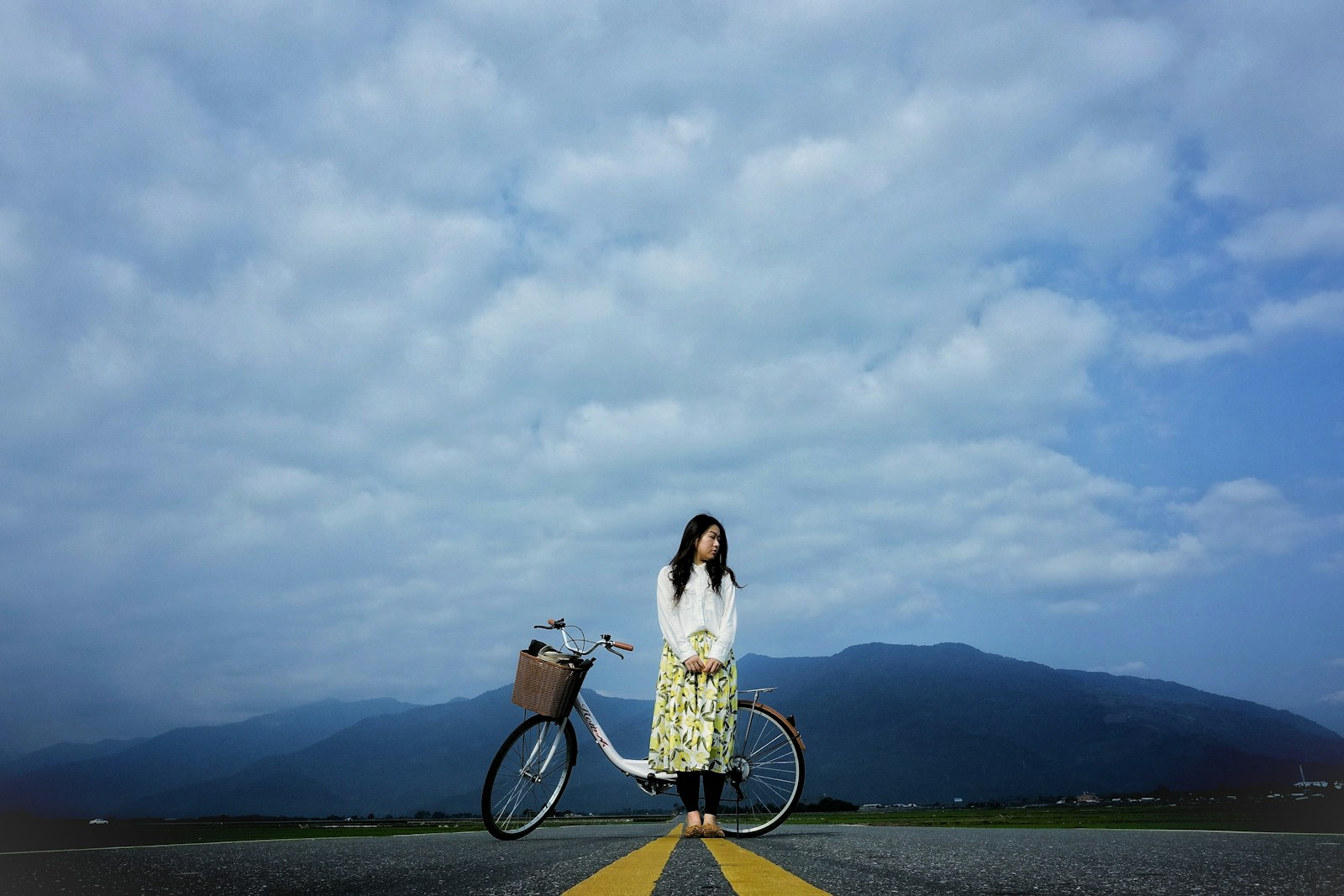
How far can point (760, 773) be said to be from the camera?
6.65 meters

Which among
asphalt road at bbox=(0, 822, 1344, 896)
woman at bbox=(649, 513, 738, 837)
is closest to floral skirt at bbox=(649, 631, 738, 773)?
woman at bbox=(649, 513, 738, 837)

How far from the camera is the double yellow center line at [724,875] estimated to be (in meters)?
2.85

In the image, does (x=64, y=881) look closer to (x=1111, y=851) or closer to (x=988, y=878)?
(x=988, y=878)

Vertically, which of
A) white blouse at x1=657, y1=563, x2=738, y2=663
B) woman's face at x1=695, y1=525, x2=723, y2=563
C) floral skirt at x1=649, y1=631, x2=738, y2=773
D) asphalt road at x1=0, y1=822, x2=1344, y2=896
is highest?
woman's face at x1=695, y1=525, x2=723, y2=563

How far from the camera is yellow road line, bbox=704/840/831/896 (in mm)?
2814

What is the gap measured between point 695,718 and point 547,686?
46.5 inches

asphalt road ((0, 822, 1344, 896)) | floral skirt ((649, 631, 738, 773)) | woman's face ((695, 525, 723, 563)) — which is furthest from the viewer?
woman's face ((695, 525, 723, 563))

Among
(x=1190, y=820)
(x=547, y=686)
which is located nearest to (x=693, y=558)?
(x=547, y=686)

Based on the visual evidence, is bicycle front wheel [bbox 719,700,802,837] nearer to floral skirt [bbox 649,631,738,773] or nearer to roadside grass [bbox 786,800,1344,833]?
floral skirt [bbox 649,631,738,773]

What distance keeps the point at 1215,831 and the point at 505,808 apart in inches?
215

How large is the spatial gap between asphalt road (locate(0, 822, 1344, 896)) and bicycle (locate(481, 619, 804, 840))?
757mm

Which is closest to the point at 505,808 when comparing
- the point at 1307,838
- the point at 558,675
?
the point at 558,675

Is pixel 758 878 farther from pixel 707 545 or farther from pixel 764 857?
pixel 707 545

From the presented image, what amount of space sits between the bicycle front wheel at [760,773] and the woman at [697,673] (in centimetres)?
24
